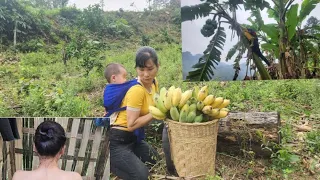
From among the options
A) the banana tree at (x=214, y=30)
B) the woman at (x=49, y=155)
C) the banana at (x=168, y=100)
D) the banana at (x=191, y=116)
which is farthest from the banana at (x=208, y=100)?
the woman at (x=49, y=155)

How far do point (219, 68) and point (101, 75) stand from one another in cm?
81

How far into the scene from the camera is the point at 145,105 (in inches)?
116

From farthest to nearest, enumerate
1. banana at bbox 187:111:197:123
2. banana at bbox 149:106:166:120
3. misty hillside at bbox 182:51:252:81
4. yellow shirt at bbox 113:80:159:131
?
misty hillside at bbox 182:51:252:81
yellow shirt at bbox 113:80:159:131
banana at bbox 149:106:166:120
banana at bbox 187:111:197:123

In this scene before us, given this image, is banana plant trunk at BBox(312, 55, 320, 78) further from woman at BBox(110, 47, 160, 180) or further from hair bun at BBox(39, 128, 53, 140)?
hair bun at BBox(39, 128, 53, 140)

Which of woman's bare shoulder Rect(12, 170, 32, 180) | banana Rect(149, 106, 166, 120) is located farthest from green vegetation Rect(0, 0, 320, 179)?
woman's bare shoulder Rect(12, 170, 32, 180)

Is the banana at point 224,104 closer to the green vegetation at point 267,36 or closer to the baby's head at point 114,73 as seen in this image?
the green vegetation at point 267,36

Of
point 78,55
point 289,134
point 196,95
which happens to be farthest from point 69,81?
point 289,134

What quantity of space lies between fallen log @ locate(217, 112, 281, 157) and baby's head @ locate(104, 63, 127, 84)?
74 centimetres

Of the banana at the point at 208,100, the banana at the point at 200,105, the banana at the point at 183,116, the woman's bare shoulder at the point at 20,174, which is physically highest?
the banana at the point at 208,100

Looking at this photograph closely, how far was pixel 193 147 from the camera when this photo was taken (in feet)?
9.05

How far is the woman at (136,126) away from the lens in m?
2.94

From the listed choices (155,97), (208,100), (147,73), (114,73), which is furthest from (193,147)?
(114,73)

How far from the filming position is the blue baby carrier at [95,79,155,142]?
2998 mm

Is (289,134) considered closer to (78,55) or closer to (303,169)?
(303,169)
